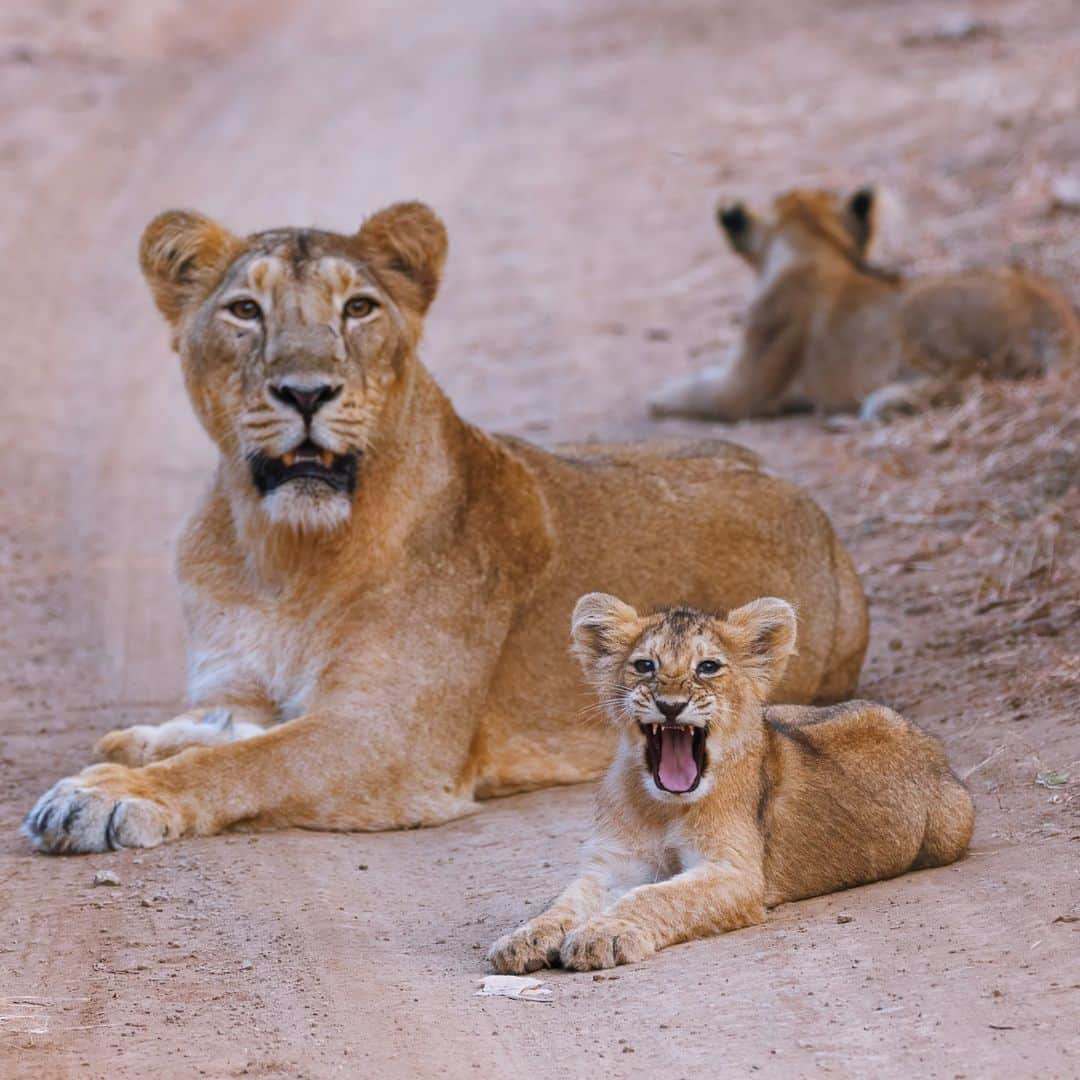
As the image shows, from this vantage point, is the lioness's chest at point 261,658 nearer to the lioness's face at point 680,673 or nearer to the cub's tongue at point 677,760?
the lioness's face at point 680,673

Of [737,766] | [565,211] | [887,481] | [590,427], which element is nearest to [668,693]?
[737,766]

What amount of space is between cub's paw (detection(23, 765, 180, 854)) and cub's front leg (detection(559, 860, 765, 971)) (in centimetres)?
167

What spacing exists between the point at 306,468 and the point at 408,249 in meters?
0.97

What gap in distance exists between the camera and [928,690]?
315 inches

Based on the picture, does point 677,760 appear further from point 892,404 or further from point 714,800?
point 892,404

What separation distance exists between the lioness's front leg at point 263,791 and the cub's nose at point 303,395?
0.98m

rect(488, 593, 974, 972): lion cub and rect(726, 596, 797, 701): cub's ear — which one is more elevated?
rect(726, 596, 797, 701): cub's ear

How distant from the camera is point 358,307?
7.11 m

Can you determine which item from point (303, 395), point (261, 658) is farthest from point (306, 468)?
point (261, 658)

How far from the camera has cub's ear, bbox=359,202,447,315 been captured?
7383 mm

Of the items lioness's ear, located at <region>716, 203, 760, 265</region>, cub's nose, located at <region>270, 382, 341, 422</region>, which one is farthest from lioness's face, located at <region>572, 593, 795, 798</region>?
lioness's ear, located at <region>716, 203, 760, 265</region>

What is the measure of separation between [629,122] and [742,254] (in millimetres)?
7553

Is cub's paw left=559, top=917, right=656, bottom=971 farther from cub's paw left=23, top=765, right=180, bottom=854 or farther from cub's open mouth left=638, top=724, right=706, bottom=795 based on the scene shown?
cub's paw left=23, top=765, right=180, bottom=854

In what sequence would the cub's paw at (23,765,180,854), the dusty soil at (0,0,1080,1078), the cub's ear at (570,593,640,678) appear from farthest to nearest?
the cub's paw at (23,765,180,854) → the cub's ear at (570,593,640,678) → the dusty soil at (0,0,1080,1078)
